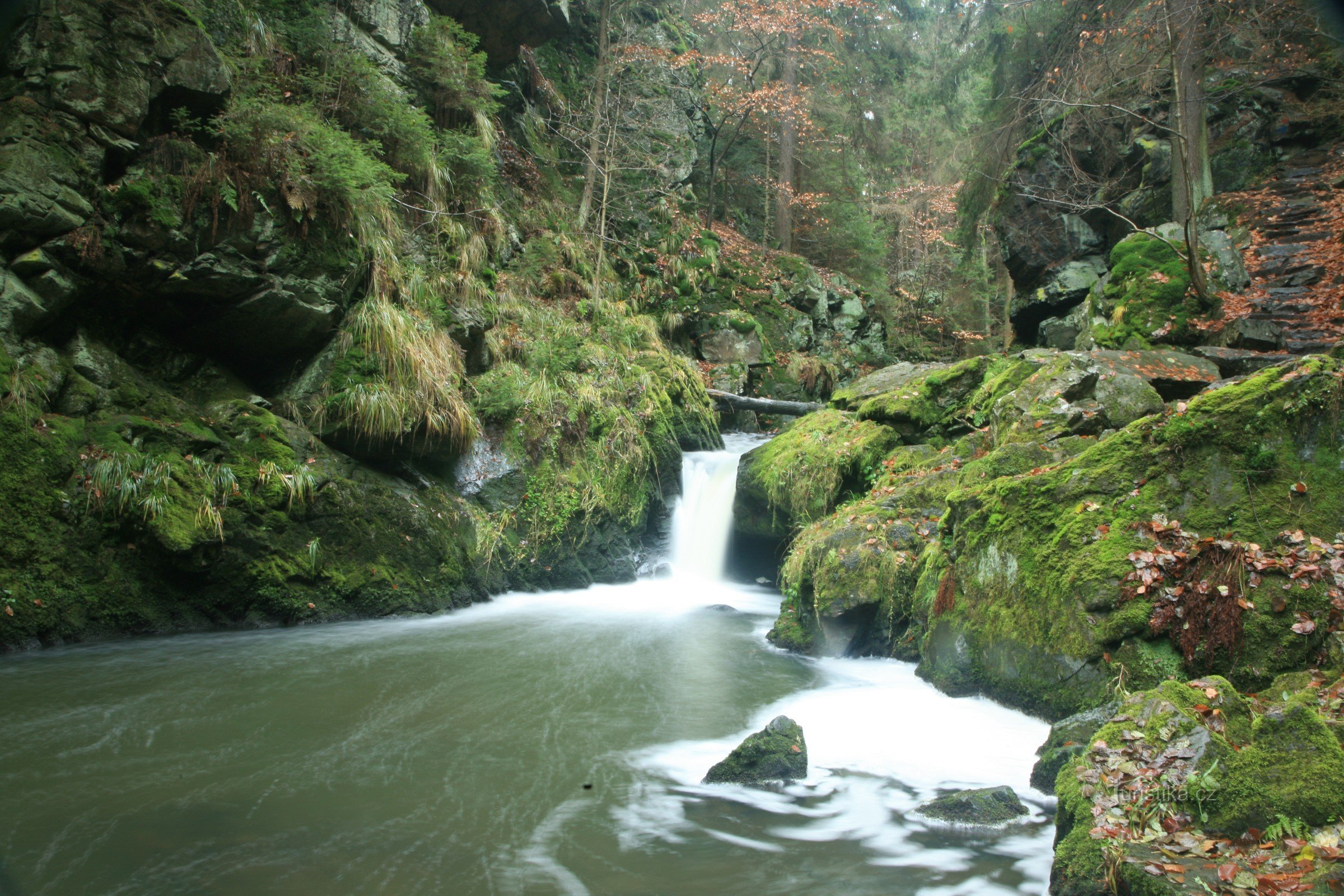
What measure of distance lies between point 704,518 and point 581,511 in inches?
80.8

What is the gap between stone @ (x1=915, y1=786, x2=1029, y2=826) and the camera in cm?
331

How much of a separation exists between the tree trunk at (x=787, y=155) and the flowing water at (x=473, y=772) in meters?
16.3

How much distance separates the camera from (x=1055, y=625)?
4.49 metres

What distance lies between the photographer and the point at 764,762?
12.7 feet

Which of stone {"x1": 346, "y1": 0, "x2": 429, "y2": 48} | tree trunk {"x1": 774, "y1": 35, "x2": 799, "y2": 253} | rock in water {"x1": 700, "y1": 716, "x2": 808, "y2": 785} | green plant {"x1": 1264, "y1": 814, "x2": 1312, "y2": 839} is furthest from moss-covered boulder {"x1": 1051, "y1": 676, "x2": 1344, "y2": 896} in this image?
tree trunk {"x1": 774, "y1": 35, "x2": 799, "y2": 253}

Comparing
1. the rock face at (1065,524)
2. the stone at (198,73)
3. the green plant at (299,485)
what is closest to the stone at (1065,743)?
the rock face at (1065,524)

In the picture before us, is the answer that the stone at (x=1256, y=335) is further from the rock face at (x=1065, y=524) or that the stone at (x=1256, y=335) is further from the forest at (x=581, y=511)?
the rock face at (x=1065, y=524)

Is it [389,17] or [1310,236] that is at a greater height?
[389,17]

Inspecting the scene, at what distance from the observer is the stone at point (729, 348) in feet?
50.6

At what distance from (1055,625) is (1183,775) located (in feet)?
6.58

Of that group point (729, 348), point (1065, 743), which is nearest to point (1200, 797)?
point (1065, 743)

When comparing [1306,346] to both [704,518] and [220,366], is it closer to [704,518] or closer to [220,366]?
[704,518]

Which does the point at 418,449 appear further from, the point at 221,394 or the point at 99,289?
the point at 99,289

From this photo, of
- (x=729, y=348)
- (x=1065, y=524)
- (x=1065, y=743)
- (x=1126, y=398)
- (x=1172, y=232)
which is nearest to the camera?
(x=1065, y=743)
